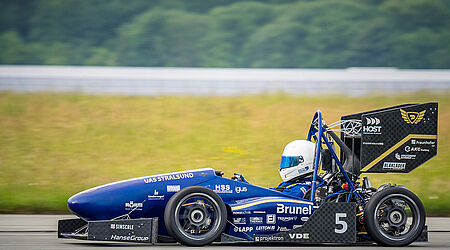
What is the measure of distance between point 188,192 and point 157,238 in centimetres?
66

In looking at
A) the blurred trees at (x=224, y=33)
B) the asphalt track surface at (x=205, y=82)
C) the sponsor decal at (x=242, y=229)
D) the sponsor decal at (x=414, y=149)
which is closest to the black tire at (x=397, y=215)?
the sponsor decal at (x=414, y=149)

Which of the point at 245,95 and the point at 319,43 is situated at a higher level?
the point at 319,43

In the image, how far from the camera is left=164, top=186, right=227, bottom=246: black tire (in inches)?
287

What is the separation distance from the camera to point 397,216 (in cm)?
809

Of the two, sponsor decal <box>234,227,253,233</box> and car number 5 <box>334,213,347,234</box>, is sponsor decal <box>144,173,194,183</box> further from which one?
car number 5 <box>334,213,347,234</box>

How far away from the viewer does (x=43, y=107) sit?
18.9 metres

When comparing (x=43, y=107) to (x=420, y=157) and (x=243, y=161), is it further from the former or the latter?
(x=420, y=157)

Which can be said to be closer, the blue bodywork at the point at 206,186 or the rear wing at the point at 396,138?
the blue bodywork at the point at 206,186

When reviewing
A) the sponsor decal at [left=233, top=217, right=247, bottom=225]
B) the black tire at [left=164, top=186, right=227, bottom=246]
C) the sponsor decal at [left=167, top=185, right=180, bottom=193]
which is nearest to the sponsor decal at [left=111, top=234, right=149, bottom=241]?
the black tire at [left=164, top=186, right=227, bottom=246]

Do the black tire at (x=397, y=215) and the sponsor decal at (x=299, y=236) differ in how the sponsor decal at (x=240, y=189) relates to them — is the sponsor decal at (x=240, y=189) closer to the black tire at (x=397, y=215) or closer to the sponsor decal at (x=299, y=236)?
the sponsor decal at (x=299, y=236)

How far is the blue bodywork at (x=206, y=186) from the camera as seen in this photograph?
7367 millimetres

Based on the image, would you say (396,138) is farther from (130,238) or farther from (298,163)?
(130,238)

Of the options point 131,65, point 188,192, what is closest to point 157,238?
point 188,192

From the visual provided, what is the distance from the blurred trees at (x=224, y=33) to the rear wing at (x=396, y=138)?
16262 mm
